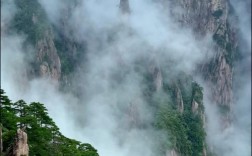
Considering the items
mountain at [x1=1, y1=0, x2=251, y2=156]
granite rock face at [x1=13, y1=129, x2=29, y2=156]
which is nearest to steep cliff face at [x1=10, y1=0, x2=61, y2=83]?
mountain at [x1=1, y1=0, x2=251, y2=156]

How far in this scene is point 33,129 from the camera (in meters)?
51.2

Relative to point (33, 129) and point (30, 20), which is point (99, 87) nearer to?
point (30, 20)

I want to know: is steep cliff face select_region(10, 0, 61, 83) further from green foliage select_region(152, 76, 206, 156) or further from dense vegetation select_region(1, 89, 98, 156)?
dense vegetation select_region(1, 89, 98, 156)

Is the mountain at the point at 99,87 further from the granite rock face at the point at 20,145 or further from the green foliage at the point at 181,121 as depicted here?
the granite rock face at the point at 20,145

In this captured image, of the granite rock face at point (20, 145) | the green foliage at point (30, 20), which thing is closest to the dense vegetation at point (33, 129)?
the granite rock face at point (20, 145)

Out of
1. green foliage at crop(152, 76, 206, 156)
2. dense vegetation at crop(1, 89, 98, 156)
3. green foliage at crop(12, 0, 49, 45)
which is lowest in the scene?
dense vegetation at crop(1, 89, 98, 156)

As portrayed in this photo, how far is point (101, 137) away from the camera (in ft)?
561

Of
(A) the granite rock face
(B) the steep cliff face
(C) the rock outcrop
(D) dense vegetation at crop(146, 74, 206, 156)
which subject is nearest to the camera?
(A) the granite rock face

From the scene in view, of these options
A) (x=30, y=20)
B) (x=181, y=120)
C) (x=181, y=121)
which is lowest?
(x=181, y=121)

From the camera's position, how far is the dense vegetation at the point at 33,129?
49.2 meters

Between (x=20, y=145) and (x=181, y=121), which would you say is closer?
(x=20, y=145)

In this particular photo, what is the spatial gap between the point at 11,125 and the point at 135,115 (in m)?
129

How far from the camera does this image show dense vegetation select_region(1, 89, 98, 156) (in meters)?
49.2

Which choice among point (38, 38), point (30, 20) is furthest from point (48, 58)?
point (30, 20)
